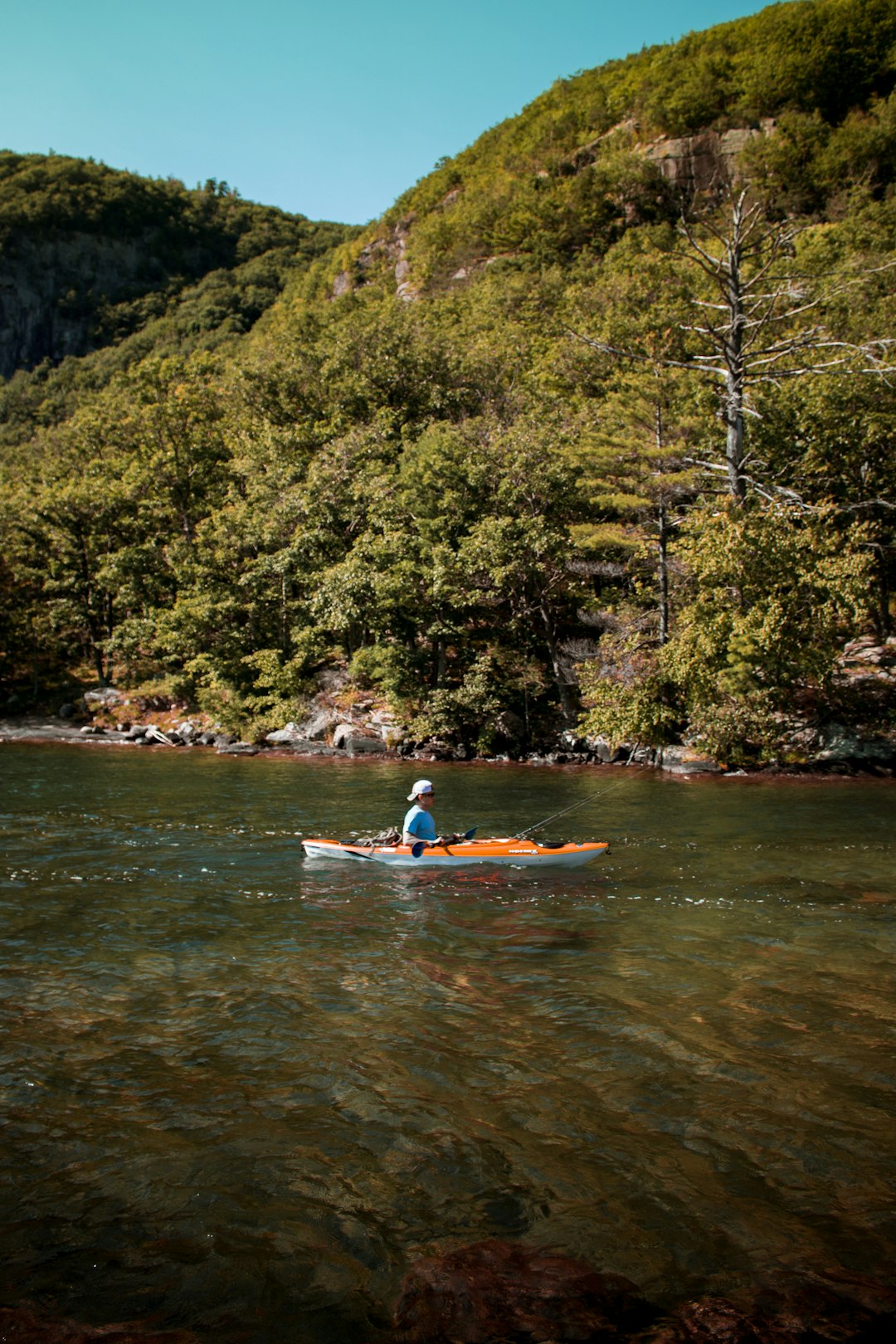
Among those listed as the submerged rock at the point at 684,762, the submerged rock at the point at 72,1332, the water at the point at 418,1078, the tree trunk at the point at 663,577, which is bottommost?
the water at the point at 418,1078

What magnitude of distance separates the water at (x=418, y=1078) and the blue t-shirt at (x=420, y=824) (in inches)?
26.8

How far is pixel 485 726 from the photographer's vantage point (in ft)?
90.0

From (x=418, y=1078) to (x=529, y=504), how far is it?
24.1 meters

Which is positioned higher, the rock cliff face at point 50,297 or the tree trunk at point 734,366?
the rock cliff face at point 50,297

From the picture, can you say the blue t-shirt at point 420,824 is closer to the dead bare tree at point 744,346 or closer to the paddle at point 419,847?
the paddle at point 419,847

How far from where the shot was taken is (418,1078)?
604cm

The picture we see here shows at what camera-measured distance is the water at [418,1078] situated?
165 inches

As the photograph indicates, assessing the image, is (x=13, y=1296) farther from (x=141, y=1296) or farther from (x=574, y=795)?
(x=574, y=795)

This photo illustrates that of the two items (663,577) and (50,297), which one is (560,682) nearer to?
(663,577)

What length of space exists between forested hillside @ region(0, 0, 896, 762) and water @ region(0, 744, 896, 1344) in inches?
438

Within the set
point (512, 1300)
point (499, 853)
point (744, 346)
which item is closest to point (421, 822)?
point (499, 853)

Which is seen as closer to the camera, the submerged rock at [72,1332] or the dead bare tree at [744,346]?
the submerged rock at [72,1332]

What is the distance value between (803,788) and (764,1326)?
1777 centimetres

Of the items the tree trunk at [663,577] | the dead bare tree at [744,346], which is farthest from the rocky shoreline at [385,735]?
the dead bare tree at [744,346]
